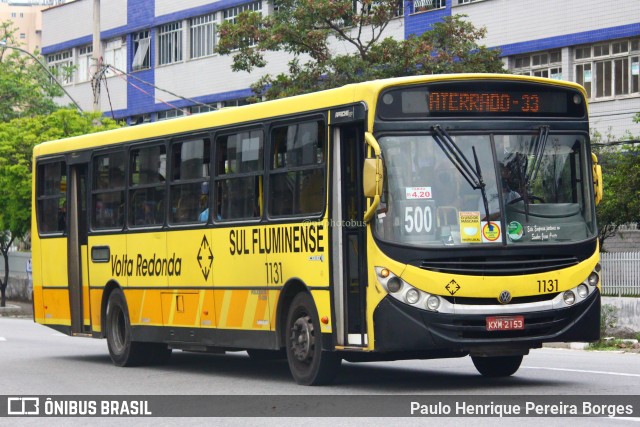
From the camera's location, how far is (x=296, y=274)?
14594mm

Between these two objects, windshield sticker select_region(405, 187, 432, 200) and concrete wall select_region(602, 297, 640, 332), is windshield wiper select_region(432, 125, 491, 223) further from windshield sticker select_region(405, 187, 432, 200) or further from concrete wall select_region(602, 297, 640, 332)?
concrete wall select_region(602, 297, 640, 332)

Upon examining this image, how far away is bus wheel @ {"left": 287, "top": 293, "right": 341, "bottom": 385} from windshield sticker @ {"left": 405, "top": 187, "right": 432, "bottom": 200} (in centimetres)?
180

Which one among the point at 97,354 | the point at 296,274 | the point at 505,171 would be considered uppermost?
the point at 505,171

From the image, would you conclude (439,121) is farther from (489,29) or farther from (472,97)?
(489,29)

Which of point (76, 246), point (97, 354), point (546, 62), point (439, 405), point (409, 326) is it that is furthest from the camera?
point (546, 62)

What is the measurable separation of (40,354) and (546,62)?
19.9 meters

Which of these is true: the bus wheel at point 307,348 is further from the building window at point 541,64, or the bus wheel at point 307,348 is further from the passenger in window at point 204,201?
the building window at point 541,64

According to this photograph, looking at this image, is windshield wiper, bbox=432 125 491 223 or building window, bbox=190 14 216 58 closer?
windshield wiper, bbox=432 125 491 223

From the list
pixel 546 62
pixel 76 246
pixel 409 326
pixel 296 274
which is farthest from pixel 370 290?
pixel 546 62

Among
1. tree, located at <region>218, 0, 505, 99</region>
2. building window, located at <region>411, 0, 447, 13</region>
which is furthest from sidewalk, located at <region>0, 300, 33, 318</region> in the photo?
building window, located at <region>411, 0, 447, 13</region>

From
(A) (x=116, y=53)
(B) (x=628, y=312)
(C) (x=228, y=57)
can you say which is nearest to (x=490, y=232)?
(B) (x=628, y=312)

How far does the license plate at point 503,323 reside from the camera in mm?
13008

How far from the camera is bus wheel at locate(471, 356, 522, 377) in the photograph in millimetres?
15102

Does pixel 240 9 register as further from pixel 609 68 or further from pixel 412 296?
pixel 412 296
